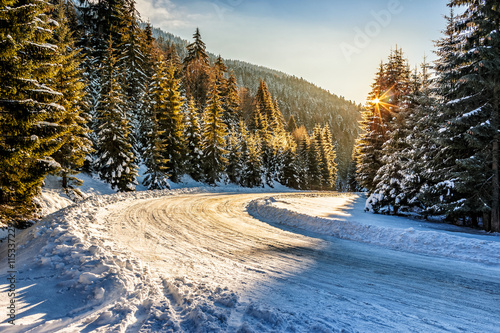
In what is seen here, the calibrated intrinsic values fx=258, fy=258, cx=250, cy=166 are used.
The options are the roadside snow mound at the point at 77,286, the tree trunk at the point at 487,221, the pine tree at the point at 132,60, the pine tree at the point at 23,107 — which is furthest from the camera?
the pine tree at the point at 132,60

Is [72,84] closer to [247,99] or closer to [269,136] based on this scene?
[269,136]

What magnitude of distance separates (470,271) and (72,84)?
67.7ft

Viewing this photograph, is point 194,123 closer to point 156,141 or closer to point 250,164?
point 156,141

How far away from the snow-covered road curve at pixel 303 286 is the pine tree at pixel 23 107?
4.17 meters

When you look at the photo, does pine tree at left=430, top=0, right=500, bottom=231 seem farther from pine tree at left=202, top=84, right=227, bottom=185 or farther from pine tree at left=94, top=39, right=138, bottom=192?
pine tree at left=202, top=84, right=227, bottom=185

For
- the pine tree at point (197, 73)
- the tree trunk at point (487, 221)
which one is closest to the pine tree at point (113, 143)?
the tree trunk at point (487, 221)

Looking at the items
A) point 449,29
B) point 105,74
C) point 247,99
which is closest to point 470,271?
point 449,29

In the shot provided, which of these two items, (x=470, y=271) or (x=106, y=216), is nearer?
(x=470, y=271)

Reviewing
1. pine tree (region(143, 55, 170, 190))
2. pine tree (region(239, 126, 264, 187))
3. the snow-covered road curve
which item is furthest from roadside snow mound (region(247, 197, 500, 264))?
pine tree (region(239, 126, 264, 187))

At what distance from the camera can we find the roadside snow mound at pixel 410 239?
22.7 ft

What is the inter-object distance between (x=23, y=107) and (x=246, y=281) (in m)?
9.12

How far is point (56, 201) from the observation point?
47.6ft

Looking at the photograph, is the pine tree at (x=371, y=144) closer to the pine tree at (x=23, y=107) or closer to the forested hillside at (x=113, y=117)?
the forested hillside at (x=113, y=117)

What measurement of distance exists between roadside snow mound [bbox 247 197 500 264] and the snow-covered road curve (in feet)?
2.41
